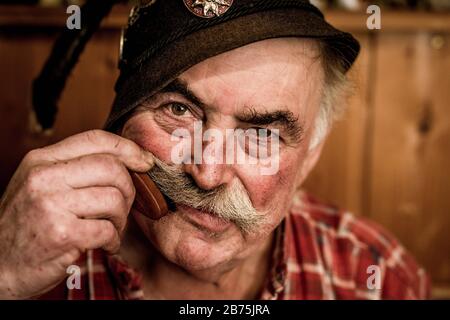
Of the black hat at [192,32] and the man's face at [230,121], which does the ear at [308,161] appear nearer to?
the man's face at [230,121]

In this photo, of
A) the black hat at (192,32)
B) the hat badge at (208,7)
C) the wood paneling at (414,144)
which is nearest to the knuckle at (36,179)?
the black hat at (192,32)

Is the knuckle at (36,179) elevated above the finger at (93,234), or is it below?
above

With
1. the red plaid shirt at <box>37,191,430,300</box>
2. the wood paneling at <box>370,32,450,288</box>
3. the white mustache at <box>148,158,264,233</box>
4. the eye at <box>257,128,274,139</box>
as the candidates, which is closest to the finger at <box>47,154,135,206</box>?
the white mustache at <box>148,158,264,233</box>

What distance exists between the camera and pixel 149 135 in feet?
3.91

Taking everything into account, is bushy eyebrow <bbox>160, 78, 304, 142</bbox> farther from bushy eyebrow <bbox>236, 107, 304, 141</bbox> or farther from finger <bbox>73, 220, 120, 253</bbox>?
finger <bbox>73, 220, 120, 253</bbox>

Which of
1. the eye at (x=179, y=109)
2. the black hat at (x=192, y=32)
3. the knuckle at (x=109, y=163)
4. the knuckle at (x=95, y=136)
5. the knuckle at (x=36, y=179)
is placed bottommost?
the knuckle at (x=36, y=179)

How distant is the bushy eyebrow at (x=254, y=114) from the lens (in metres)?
1.15

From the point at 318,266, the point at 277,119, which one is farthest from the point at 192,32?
the point at 318,266

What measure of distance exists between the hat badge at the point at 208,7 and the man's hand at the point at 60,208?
343 millimetres

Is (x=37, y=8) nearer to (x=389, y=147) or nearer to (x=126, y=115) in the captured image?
(x=126, y=115)

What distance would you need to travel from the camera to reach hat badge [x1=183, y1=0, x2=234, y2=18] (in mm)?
1151

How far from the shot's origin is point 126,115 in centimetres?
123

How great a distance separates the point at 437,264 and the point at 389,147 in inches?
22.0
